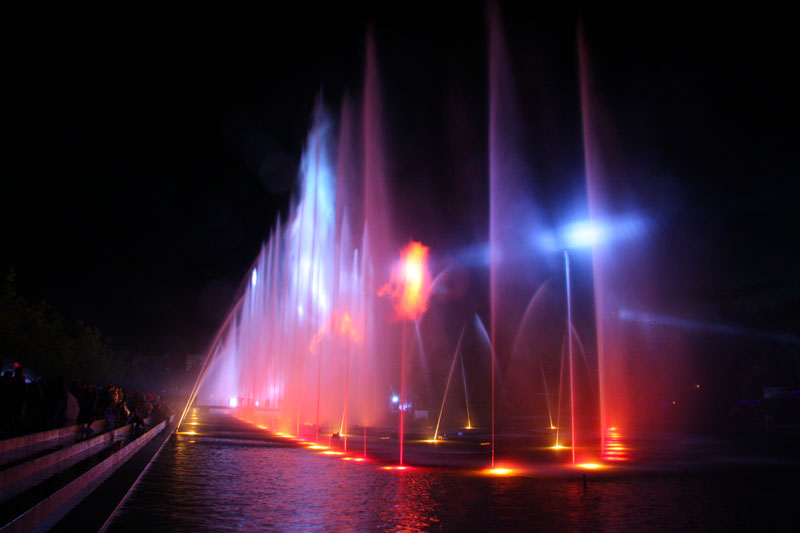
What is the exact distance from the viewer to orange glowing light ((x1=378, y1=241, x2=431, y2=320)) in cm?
4794

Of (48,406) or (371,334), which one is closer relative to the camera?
(48,406)

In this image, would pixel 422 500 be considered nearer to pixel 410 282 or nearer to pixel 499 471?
pixel 499 471

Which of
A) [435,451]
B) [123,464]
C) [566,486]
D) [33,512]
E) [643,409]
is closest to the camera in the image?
[33,512]

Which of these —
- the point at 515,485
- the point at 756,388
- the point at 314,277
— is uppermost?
the point at 314,277

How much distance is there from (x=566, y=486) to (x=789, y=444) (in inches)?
581

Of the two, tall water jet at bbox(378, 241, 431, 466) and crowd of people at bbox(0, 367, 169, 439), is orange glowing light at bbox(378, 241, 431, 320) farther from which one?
crowd of people at bbox(0, 367, 169, 439)

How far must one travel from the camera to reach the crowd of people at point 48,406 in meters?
13.1

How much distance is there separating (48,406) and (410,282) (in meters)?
37.7

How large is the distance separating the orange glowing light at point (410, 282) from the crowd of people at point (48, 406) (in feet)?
88.0

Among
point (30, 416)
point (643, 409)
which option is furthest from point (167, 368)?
point (30, 416)

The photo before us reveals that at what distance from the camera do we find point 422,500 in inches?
359

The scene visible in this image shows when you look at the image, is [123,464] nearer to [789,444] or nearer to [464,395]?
[789,444]

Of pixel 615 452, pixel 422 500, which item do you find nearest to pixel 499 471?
pixel 422 500

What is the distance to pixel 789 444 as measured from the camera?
2138cm
